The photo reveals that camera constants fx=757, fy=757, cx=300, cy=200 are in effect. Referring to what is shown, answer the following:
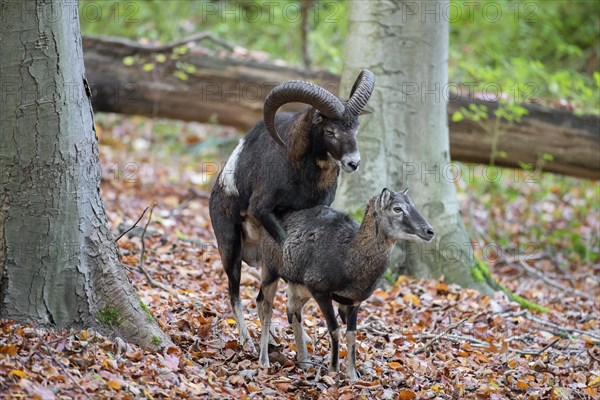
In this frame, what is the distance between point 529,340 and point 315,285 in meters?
3.22

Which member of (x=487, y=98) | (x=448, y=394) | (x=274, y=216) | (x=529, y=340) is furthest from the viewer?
(x=487, y=98)

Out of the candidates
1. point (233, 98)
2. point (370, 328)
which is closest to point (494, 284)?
point (370, 328)

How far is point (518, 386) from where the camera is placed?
689 cm

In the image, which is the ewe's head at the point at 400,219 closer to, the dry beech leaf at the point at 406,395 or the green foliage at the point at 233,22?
the dry beech leaf at the point at 406,395

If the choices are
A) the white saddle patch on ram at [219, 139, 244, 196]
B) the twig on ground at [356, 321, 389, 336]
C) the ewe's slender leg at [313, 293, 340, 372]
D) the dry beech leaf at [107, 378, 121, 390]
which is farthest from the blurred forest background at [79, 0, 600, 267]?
the dry beech leaf at [107, 378, 121, 390]

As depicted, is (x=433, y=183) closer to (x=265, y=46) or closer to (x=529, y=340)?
(x=529, y=340)

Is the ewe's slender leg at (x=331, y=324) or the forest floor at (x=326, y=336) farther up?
the ewe's slender leg at (x=331, y=324)

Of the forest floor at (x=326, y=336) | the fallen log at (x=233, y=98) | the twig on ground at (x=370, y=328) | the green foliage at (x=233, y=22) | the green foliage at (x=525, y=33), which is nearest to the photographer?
the forest floor at (x=326, y=336)

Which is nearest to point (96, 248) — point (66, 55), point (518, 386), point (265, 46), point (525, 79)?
point (66, 55)

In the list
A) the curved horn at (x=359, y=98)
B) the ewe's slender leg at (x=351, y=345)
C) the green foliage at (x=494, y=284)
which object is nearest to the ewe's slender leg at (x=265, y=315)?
the ewe's slender leg at (x=351, y=345)

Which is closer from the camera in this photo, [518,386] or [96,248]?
[96,248]

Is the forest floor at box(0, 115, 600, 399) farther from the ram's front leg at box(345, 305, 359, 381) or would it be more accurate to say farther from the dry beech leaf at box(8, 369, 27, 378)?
the ram's front leg at box(345, 305, 359, 381)

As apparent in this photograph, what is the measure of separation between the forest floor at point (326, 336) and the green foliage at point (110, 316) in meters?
0.16

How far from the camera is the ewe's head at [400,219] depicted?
21.0 ft
